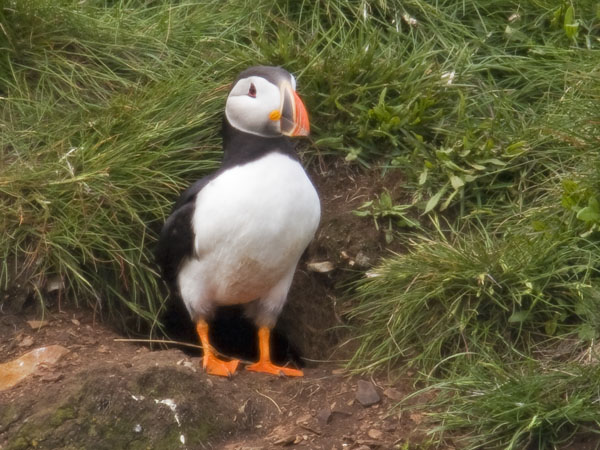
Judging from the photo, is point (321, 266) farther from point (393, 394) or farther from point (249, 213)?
point (393, 394)

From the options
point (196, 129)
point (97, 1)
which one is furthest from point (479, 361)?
point (97, 1)

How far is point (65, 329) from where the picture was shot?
4.98 metres

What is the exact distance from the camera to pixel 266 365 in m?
5.10

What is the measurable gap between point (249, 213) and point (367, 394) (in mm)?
936

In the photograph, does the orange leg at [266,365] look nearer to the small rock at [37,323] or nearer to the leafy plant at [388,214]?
the leafy plant at [388,214]

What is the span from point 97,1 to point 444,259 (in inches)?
115

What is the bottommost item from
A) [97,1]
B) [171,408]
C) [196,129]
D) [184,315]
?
[184,315]

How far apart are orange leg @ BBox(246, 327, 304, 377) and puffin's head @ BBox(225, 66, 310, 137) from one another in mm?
1056

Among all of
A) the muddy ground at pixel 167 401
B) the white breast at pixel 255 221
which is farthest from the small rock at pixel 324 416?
the white breast at pixel 255 221

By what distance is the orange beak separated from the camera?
15.5ft

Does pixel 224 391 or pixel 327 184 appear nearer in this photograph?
pixel 224 391

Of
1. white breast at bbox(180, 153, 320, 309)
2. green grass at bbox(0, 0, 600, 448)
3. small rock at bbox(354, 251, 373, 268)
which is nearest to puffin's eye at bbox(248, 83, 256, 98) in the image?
white breast at bbox(180, 153, 320, 309)

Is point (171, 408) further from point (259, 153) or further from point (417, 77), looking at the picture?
point (417, 77)

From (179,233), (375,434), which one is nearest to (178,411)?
(375,434)
